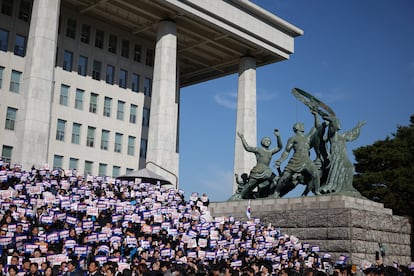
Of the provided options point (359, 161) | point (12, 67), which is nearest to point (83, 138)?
point (12, 67)

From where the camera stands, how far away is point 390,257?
21156 mm

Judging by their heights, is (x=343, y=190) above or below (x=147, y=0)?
below

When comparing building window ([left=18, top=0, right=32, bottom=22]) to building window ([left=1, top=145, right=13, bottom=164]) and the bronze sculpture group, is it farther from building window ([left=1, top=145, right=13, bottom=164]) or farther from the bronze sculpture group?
the bronze sculpture group

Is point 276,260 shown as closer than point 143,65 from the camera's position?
Yes

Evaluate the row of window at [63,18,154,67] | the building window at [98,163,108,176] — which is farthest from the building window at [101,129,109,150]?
the row of window at [63,18,154,67]

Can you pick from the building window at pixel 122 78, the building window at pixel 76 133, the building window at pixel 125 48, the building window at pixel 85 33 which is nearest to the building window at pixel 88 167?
the building window at pixel 76 133

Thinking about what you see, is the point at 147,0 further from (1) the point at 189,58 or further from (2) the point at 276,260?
(2) the point at 276,260

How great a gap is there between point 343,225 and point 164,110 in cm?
2162

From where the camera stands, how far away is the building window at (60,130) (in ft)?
135

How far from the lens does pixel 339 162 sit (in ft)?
75.5

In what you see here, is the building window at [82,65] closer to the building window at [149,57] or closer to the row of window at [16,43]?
the row of window at [16,43]

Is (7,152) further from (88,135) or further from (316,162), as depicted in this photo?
(316,162)

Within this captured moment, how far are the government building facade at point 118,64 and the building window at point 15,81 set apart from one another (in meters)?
0.08

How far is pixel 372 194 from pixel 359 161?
4.29m
